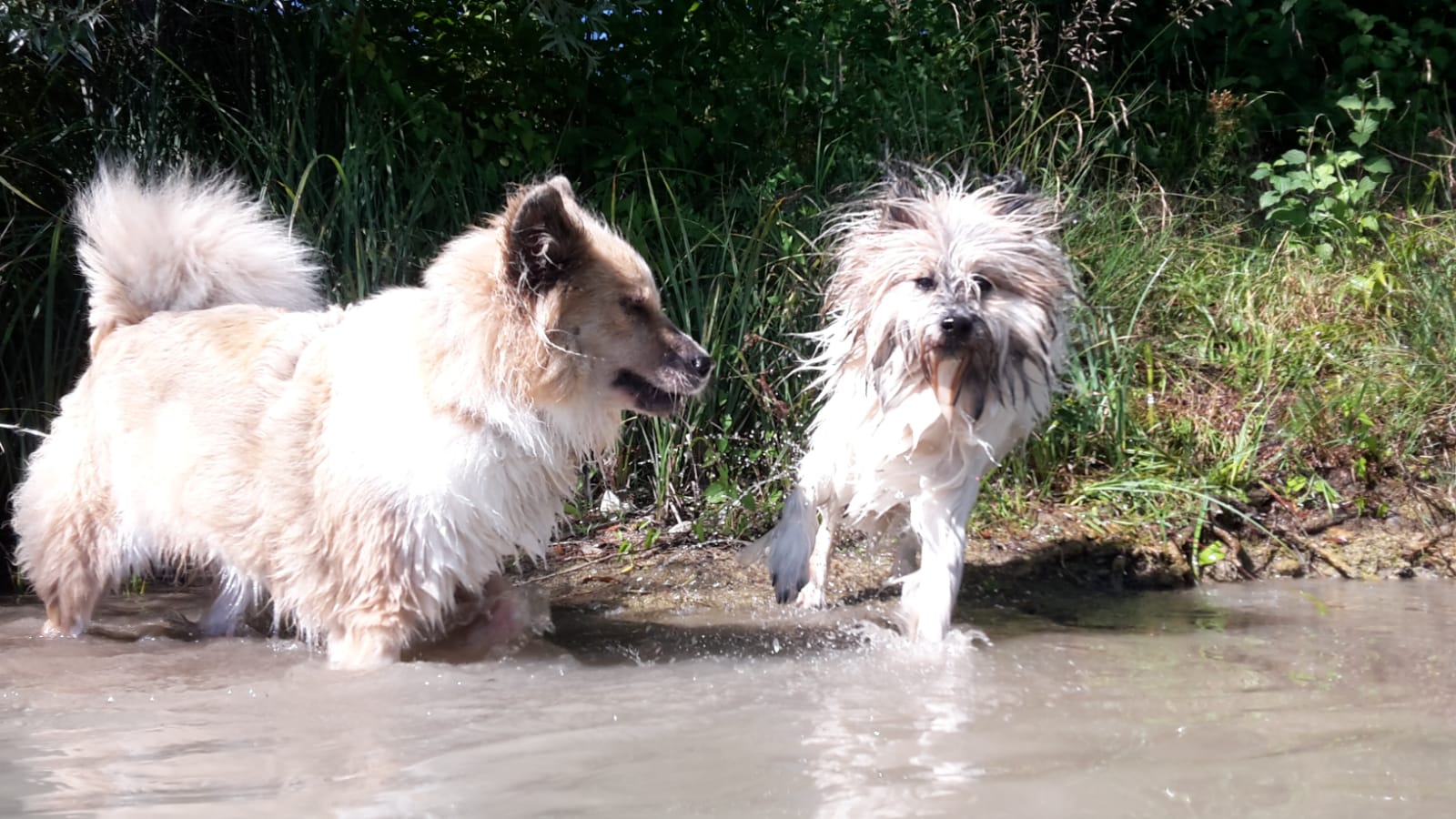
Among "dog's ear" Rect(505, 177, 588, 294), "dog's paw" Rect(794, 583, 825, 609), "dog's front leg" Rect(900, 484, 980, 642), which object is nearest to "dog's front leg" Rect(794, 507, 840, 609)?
"dog's paw" Rect(794, 583, 825, 609)

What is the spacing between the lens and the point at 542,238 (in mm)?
3783

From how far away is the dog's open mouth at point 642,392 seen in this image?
13.1 ft

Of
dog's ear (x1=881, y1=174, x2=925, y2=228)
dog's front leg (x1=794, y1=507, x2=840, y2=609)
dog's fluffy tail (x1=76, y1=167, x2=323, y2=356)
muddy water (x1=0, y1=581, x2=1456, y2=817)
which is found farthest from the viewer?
dog's front leg (x1=794, y1=507, x2=840, y2=609)

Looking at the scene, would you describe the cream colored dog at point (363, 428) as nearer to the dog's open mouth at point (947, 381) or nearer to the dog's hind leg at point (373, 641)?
the dog's hind leg at point (373, 641)

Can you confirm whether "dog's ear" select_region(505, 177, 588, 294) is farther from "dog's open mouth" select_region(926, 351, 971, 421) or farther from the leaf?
the leaf

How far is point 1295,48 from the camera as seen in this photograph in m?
9.13

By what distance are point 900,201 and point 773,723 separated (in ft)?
6.96

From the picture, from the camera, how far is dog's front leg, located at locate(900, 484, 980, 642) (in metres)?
4.41

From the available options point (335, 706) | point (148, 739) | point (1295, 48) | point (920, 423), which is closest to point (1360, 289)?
point (1295, 48)

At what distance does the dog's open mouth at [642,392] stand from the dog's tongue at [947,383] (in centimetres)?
93

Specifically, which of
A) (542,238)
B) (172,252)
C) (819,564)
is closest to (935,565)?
(819,564)

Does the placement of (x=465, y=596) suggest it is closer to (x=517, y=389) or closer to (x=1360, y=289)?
(x=517, y=389)

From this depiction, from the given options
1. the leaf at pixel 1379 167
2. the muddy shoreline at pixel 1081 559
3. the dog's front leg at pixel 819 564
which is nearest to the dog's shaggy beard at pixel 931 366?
the dog's front leg at pixel 819 564

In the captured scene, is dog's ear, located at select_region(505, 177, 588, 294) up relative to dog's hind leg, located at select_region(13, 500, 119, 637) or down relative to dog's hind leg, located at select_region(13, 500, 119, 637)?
up
